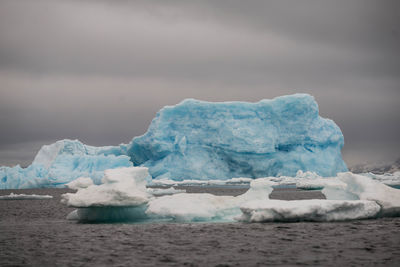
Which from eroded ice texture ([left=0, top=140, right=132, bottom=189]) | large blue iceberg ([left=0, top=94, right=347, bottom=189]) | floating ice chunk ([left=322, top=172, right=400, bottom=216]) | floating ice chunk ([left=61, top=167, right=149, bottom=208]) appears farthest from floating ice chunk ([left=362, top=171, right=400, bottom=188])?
floating ice chunk ([left=61, top=167, right=149, bottom=208])

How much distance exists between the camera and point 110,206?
11.8 metres

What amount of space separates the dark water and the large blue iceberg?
2428 centimetres

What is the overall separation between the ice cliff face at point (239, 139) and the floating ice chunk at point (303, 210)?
24.2 metres

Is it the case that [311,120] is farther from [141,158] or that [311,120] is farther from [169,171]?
[141,158]

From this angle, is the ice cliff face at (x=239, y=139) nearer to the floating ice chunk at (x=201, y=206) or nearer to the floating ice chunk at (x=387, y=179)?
the floating ice chunk at (x=387, y=179)

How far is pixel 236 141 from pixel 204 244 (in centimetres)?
2739

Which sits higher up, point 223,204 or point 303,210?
point 223,204

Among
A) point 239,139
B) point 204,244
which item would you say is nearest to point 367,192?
point 204,244

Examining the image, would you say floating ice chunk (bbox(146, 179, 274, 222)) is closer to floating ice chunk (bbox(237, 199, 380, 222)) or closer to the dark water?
the dark water

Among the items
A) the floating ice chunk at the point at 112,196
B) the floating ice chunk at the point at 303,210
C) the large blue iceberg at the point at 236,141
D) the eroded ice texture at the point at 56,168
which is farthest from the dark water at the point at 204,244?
the large blue iceberg at the point at 236,141

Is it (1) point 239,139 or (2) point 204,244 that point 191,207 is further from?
(1) point 239,139

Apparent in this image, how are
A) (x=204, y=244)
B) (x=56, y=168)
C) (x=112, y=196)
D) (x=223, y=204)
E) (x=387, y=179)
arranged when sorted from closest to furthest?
(x=204, y=244)
(x=112, y=196)
(x=223, y=204)
(x=56, y=168)
(x=387, y=179)

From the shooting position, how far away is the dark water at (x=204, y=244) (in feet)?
23.9

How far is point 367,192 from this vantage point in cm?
1195
